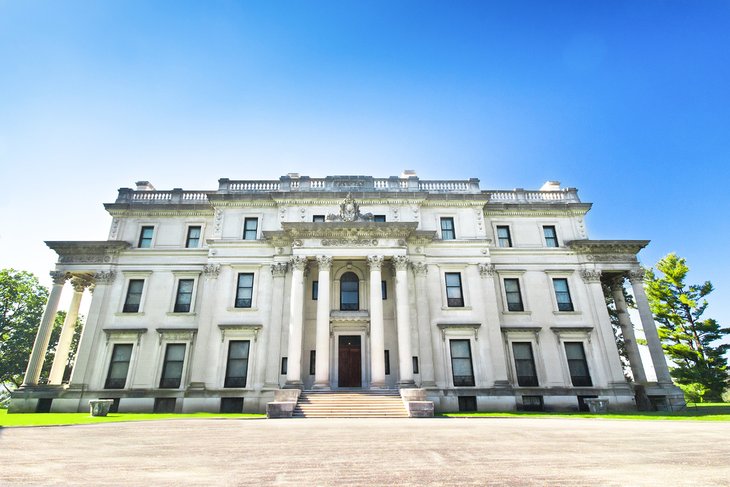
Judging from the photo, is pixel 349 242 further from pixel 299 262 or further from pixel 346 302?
pixel 346 302

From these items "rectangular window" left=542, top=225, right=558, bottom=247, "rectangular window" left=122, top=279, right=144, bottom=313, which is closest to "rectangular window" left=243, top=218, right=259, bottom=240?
"rectangular window" left=122, top=279, right=144, bottom=313

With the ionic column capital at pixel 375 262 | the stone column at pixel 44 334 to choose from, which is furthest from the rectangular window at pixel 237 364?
the stone column at pixel 44 334

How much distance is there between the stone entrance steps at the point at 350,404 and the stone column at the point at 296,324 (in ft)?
4.90

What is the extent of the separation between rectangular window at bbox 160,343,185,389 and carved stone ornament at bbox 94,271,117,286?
22.1 ft

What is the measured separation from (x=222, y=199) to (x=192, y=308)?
8375 mm

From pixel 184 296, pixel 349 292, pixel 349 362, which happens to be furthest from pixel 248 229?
pixel 349 362

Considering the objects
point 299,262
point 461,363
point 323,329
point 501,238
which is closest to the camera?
point 323,329

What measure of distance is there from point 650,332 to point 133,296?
3668cm

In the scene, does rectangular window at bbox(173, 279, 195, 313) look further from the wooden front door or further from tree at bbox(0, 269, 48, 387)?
tree at bbox(0, 269, 48, 387)

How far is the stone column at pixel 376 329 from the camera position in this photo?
70.8 ft

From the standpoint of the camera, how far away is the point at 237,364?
23.8m

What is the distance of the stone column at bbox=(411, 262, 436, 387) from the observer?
74.9ft

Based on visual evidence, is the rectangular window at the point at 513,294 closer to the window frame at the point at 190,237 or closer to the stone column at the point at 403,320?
the stone column at the point at 403,320

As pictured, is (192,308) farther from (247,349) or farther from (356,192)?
(356,192)
